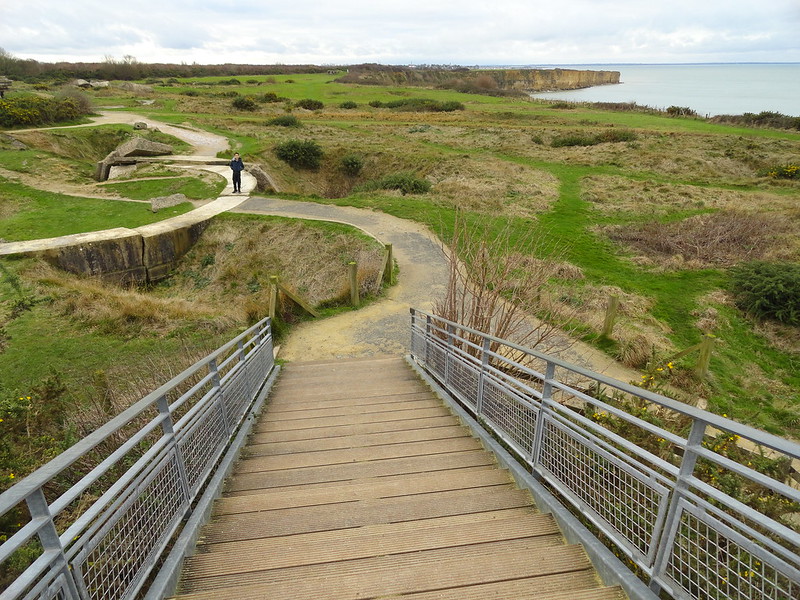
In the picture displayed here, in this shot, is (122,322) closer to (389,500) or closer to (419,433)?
(419,433)

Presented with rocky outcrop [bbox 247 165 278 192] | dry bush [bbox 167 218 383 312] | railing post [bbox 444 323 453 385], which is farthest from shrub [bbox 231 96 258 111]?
railing post [bbox 444 323 453 385]

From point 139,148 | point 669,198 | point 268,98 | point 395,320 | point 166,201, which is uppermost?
point 268,98

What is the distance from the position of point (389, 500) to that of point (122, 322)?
916 centimetres

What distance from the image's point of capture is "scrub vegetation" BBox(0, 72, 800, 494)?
27.8ft

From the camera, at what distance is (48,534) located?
1.67 m

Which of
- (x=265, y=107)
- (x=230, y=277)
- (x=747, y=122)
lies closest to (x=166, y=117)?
(x=265, y=107)

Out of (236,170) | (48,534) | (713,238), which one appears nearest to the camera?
(48,534)

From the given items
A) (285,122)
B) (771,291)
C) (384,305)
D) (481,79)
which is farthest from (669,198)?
(481,79)

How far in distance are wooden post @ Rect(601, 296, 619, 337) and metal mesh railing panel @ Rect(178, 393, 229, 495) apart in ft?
25.4

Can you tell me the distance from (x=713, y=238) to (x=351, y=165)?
18090 millimetres

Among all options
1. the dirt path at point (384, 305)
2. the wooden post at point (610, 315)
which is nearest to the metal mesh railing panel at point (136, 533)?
the dirt path at point (384, 305)

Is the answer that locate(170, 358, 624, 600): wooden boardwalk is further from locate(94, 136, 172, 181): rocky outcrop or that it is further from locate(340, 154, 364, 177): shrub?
locate(340, 154, 364, 177): shrub

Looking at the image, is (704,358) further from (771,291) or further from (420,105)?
(420,105)

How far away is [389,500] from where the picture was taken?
3154 mm
